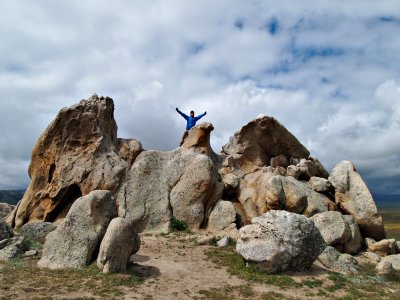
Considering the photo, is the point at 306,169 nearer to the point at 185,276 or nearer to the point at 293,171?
the point at 293,171

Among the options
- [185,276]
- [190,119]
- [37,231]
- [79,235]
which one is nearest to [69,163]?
[37,231]

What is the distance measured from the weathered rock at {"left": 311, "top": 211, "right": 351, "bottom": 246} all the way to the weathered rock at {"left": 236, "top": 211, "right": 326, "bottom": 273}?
18.5 feet

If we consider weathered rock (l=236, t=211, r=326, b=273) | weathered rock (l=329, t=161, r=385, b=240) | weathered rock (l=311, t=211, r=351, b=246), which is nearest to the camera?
weathered rock (l=236, t=211, r=326, b=273)

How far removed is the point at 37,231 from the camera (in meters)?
31.6

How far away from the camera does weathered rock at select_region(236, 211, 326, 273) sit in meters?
23.9

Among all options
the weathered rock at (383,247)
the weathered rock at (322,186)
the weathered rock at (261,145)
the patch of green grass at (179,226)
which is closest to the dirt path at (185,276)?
the patch of green grass at (179,226)

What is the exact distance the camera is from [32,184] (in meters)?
38.4

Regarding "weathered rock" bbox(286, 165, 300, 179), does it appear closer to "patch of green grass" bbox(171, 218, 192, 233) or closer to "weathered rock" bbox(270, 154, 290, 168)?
"weathered rock" bbox(270, 154, 290, 168)

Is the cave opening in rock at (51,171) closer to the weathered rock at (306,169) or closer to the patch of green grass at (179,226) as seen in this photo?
the patch of green grass at (179,226)

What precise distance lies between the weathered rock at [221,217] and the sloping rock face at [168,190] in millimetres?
639

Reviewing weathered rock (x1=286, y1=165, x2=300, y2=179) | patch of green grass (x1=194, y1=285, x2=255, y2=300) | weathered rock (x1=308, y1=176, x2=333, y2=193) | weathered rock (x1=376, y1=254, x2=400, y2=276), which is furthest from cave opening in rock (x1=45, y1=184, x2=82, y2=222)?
weathered rock (x1=376, y1=254, x2=400, y2=276)

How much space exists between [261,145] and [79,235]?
949 inches

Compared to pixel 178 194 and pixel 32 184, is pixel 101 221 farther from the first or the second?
pixel 32 184

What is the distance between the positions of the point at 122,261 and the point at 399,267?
61.9ft
